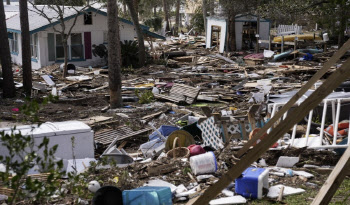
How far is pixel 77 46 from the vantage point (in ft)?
99.3

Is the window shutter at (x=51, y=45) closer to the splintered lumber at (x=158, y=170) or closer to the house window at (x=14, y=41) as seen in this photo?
the house window at (x=14, y=41)

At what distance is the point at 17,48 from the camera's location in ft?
106

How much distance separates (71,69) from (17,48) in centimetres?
667

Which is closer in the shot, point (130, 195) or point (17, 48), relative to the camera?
point (130, 195)

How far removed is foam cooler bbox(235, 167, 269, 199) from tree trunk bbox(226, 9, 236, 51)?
97.8 ft

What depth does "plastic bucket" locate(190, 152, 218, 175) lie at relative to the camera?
850 cm

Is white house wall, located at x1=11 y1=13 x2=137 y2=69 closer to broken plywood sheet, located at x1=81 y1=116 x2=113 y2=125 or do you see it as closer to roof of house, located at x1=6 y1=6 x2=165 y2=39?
roof of house, located at x1=6 y1=6 x2=165 y2=39

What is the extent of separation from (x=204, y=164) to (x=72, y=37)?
76.0ft

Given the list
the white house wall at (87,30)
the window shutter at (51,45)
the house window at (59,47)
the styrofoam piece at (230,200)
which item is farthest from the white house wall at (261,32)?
the styrofoam piece at (230,200)

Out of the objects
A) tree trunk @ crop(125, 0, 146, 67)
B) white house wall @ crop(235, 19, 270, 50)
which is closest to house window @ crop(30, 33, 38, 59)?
tree trunk @ crop(125, 0, 146, 67)

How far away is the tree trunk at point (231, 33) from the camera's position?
37156mm

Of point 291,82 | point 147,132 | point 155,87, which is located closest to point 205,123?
point 147,132

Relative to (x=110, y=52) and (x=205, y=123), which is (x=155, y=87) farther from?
(x=205, y=123)

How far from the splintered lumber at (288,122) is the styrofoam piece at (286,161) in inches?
194
